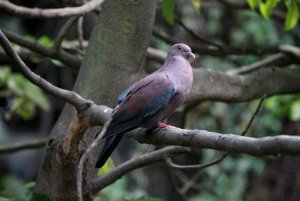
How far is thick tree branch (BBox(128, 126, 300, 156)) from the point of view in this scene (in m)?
1.71

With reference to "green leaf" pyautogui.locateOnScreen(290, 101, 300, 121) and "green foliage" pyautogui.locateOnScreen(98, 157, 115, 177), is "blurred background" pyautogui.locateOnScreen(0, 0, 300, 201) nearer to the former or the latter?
"green leaf" pyautogui.locateOnScreen(290, 101, 300, 121)

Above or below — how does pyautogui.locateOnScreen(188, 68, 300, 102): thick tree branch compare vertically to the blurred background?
above

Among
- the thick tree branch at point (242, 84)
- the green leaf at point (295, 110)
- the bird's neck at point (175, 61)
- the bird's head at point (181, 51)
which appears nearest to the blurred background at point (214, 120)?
the green leaf at point (295, 110)

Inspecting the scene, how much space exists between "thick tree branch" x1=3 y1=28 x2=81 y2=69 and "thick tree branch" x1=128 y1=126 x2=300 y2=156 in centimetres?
139

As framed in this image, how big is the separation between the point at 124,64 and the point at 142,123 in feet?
1.94

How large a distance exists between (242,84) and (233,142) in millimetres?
1706

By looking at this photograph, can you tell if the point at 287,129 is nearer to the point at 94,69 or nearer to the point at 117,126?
the point at 94,69

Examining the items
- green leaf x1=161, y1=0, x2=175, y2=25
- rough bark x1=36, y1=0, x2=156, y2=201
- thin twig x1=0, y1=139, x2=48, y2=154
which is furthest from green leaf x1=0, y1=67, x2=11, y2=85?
green leaf x1=161, y1=0, x2=175, y2=25

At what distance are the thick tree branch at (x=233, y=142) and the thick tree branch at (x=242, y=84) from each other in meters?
0.96

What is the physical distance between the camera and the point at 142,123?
2701 millimetres

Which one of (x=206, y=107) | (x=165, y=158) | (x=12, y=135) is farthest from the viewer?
(x=12, y=135)

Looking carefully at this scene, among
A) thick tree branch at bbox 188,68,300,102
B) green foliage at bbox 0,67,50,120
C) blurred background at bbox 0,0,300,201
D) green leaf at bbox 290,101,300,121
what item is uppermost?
thick tree branch at bbox 188,68,300,102

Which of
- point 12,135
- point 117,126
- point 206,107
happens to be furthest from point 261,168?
point 117,126

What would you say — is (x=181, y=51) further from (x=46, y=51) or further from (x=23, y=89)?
(x=23, y=89)
